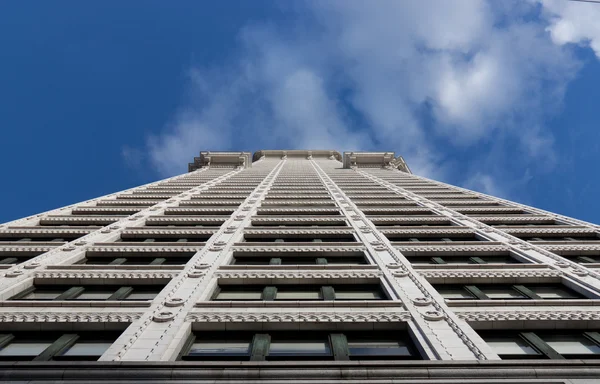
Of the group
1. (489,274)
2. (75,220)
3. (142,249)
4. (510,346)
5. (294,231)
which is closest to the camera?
(510,346)

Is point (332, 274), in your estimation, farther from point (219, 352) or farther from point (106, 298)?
point (106, 298)

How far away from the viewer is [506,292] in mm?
14320

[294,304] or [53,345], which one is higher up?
[294,304]

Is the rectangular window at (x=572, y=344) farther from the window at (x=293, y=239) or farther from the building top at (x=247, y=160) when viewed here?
the building top at (x=247, y=160)

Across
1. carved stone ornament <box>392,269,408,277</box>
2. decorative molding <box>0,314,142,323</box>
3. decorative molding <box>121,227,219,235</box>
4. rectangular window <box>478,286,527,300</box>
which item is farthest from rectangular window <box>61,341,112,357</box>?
rectangular window <box>478,286,527,300</box>

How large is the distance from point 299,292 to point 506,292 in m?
7.02

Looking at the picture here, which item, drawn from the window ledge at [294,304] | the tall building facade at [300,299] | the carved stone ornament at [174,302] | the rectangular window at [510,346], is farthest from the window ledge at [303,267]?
the rectangular window at [510,346]

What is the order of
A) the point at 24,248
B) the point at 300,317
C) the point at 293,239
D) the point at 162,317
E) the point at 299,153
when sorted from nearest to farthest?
the point at 162,317
the point at 300,317
the point at 24,248
the point at 293,239
the point at 299,153

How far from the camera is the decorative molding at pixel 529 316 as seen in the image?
11125 millimetres

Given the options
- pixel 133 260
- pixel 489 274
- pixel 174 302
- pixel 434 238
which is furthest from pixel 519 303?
pixel 133 260

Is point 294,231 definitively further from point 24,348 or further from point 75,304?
point 24,348

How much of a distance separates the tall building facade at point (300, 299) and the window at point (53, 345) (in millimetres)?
47

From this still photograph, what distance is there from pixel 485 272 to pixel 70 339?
13.2 m

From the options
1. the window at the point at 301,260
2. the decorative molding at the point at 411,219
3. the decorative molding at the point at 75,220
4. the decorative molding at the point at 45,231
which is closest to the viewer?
the window at the point at 301,260
